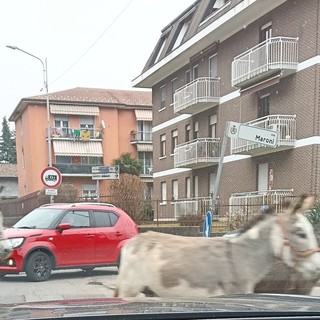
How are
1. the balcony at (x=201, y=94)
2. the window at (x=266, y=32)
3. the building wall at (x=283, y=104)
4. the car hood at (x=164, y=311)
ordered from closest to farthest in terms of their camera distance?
the car hood at (x=164, y=311) → the building wall at (x=283, y=104) → the window at (x=266, y=32) → the balcony at (x=201, y=94)

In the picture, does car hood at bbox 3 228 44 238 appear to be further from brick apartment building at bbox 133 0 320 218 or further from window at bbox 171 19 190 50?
window at bbox 171 19 190 50

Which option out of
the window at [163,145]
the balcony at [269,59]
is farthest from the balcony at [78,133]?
the balcony at [269,59]

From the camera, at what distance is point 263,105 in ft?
72.3

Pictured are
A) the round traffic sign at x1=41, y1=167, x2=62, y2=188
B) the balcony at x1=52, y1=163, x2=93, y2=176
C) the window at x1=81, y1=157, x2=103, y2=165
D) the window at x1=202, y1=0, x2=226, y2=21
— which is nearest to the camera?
the round traffic sign at x1=41, y1=167, x2=62, y2=188

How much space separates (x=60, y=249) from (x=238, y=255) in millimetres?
6713

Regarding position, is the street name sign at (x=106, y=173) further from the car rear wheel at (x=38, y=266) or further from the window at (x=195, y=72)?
the window at (x=195, y=72)

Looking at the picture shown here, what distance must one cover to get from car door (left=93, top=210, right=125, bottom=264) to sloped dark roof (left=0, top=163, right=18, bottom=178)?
4453 cm

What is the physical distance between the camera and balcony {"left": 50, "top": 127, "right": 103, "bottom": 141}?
39941 millimetres

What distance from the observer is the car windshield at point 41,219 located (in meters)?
10.4

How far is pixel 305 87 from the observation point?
760 inches

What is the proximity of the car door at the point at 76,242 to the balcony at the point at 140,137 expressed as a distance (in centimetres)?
3763

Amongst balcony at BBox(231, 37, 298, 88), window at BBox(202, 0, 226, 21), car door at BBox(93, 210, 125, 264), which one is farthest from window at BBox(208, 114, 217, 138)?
car door at BBox(93, 210, 125, 264)

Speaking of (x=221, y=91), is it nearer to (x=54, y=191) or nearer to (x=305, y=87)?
(x=305, y=87)

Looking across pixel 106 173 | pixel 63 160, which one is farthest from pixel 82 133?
pixel 106 173
